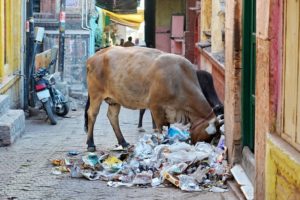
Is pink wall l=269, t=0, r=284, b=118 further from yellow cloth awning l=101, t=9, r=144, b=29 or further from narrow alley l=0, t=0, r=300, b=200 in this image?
yellow cloth awning l=101, t=9, r=144, b=29

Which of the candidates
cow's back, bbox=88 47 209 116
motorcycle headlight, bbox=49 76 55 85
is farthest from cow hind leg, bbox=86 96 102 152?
motorcycle headlight, bbox=49 76 55 85

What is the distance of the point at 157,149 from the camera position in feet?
28.2

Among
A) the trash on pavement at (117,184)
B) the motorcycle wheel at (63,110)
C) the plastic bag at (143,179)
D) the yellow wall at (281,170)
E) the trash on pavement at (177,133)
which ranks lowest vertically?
the motorcycle wheel at (63,110)

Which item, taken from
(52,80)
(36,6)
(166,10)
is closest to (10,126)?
(52,80)

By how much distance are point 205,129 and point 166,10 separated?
1997 cm

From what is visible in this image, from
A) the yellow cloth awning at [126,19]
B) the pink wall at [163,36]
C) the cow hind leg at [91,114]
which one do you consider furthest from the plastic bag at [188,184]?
the yellow cloth awning at [126,19]

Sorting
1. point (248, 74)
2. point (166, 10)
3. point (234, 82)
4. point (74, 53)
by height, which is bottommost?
point (74, 53)

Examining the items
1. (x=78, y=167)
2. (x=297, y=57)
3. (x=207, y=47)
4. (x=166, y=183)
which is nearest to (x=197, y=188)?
(x=166, y=183)

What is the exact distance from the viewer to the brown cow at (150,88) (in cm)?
947

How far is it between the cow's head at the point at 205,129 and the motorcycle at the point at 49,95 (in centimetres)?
550

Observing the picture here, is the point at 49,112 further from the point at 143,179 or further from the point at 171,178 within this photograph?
the point at 171,178

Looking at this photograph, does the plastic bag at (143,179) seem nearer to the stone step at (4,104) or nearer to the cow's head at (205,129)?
the cow's head at (205,129)

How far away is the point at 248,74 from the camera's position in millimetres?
7609

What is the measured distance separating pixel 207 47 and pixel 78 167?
7.54 m
